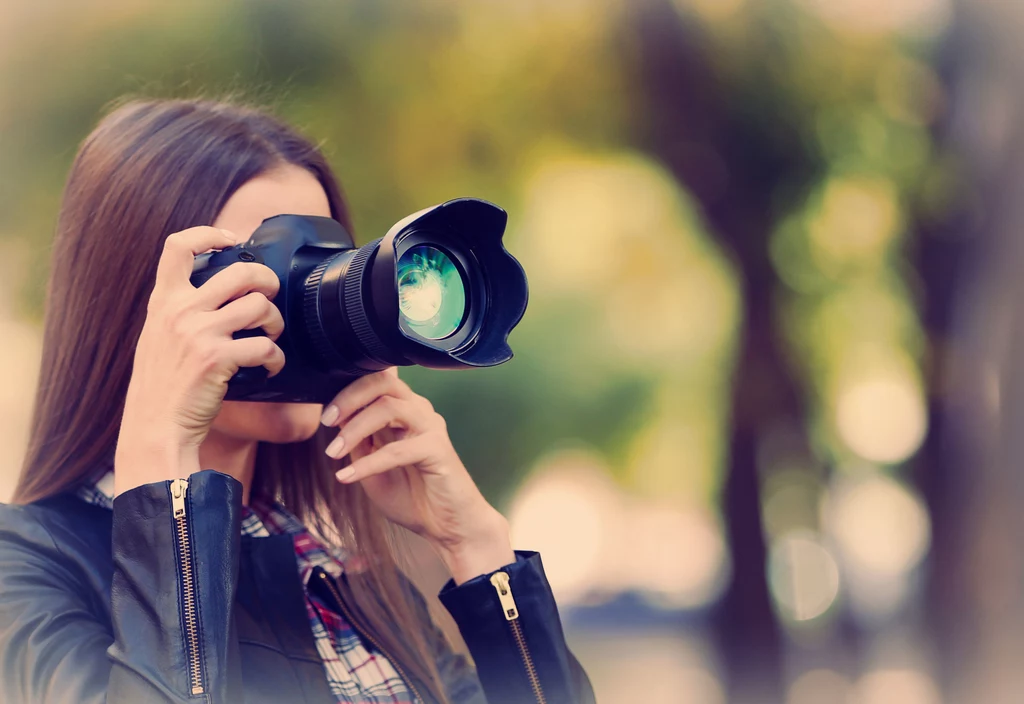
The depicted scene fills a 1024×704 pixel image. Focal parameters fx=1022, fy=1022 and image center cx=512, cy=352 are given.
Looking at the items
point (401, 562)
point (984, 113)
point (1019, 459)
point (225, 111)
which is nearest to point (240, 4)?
point (225, 111)

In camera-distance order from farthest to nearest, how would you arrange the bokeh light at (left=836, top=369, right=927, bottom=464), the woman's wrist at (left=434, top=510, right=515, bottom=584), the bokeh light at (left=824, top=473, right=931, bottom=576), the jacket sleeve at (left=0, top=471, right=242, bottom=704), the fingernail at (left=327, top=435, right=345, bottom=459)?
1. the bokeh light at (left=824, top=473, right=931, bottom=576)
2. the bokeh light at (left=836, top=369, right=927, bottom=464)
3. the woman's wrist at (left=434, top=510, right=515, bottom=584)
4. the fingernail at (left=327, top=435, right=345, bottom=459)
5. the jacket sleeve at (left=0, top=471, right=242, bottom=704)

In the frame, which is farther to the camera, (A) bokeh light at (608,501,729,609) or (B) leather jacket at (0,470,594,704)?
(A) bokeh light at (608,501,729,609)

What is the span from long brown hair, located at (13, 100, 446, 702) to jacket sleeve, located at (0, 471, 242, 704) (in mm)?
200

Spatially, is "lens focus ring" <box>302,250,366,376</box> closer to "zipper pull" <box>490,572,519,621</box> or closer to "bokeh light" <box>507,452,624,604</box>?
"zipper pull" <box>490,572,519,621</box>

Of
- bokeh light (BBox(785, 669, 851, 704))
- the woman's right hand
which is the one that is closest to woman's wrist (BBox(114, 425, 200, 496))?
the woman's right hand

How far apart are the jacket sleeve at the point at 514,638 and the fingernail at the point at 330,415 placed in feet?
0.91

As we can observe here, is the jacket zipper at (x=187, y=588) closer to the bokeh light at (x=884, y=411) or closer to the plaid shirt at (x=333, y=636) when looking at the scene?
the plaid shirt at (x=333, y=636)

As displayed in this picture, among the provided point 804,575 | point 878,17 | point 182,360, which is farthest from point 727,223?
point 182,360

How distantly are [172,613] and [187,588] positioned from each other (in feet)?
0.09

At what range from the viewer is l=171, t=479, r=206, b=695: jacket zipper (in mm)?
966

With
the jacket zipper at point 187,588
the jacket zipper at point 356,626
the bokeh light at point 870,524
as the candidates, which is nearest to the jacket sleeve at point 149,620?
the jacket zipper at point 187,588

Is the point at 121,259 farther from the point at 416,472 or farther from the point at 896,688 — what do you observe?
the point at 896,688

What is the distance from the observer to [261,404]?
123 cm

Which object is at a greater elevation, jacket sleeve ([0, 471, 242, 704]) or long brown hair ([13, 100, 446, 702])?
long brown hair ([13, 100, 446, 702])
